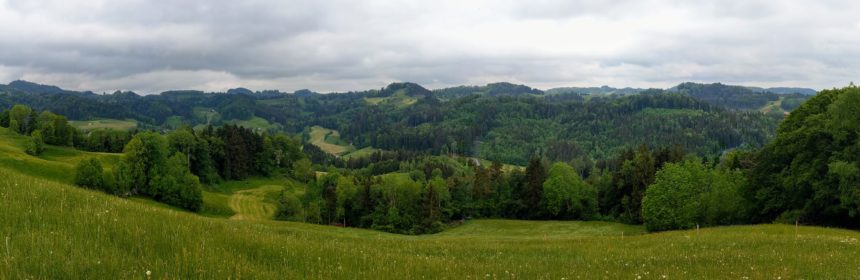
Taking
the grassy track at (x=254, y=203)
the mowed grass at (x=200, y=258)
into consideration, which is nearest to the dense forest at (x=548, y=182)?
the grassy track at (x=254, y=203)

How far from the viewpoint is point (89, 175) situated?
83.4 m

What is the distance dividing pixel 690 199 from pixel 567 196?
108ft

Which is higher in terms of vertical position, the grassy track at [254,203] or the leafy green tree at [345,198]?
the leafy green tree at [345,198]

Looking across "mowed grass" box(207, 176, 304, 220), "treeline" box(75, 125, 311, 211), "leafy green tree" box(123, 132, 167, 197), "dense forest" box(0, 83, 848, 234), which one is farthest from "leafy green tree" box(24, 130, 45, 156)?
"leafy green tree" box(123, 132, 167, 197)

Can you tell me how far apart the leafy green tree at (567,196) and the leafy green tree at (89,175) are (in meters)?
86.3

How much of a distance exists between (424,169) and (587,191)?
4027 inches

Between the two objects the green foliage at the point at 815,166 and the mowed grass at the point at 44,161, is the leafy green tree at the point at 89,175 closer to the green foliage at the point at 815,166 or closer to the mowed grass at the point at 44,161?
the mowed grass at the point at 44,161

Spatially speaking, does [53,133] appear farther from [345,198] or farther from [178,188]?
[345,198]

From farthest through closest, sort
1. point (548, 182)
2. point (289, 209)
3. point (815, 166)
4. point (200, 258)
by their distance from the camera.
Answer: point (548, 182)
point (289, 209)
point (815, 166)
point (200, 258)

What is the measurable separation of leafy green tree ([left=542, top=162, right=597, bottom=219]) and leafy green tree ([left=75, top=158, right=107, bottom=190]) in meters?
86.3

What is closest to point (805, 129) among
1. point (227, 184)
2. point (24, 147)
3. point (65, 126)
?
point (227, 184)

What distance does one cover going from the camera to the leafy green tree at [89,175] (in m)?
82.7

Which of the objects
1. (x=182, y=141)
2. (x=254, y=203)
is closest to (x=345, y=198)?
(x=254, y=203)

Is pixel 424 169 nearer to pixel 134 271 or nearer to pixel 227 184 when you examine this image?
pixel 227 184
